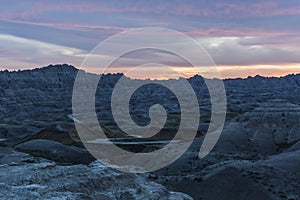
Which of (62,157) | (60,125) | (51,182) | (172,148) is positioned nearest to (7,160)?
(62,157)

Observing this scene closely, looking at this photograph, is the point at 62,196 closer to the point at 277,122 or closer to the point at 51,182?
the point at 51,182

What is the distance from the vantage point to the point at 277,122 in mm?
72375

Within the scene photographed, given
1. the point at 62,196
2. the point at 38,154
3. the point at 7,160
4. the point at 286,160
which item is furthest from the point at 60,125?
the point at 62,196

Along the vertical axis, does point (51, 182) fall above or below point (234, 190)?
above

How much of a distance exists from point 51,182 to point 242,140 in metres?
43.4

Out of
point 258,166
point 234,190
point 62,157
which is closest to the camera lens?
point 234,190

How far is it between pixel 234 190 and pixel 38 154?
39107 mm

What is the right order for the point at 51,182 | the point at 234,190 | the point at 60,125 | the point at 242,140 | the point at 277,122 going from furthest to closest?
the point at 60,125 → the point at 277,122 → the point at 242,140 → the point at 234,190 → the point at 51,182

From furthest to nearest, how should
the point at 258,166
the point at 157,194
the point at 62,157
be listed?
the point at 62,157, the point at 258,166, the point at 157,194

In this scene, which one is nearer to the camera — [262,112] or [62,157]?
[62,157]

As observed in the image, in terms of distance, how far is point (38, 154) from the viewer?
202 feet

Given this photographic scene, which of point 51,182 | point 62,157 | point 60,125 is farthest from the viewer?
point 60,125

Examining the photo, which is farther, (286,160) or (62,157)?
(62,157)

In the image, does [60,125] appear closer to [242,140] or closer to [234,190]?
[242,140]
